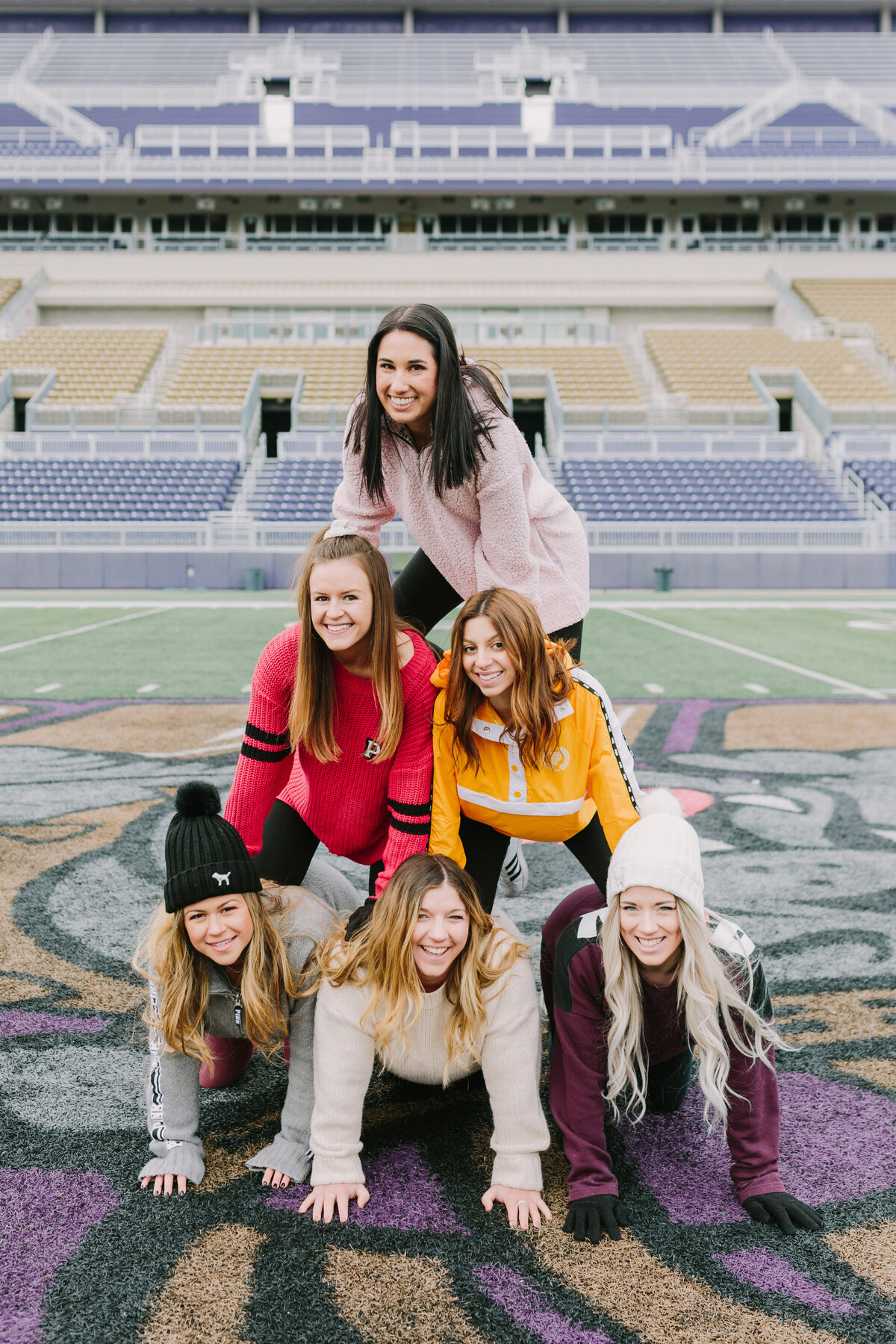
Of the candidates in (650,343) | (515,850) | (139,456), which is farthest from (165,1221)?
(650,343)

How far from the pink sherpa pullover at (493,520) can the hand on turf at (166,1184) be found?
54.7 inches

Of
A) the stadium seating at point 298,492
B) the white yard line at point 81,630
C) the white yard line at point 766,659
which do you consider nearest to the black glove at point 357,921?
the white yard line at point 766,659

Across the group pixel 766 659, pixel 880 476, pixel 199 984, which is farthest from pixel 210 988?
pixel 880 476

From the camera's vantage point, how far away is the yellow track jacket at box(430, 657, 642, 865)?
8.04 ft

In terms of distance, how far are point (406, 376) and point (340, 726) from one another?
0.81 meters

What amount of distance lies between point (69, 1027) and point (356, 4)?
1770 inches

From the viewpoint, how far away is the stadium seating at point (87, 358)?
26.9 m

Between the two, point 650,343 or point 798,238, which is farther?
point 798,238

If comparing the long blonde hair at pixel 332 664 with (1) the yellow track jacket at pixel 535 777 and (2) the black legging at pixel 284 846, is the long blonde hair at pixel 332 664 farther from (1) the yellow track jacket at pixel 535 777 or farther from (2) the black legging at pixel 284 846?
(2) the black legging at pixel 284 846

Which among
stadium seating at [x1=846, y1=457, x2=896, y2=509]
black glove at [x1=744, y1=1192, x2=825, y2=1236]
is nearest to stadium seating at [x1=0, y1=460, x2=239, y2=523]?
stadium seating at [x1=846, y1=457, x2=896, y2=509]

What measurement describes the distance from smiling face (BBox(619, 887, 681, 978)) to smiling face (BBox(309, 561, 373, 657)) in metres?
0.80

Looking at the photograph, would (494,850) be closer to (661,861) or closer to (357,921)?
(357,921)

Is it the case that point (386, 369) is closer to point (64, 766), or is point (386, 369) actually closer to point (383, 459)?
point (383, 459)

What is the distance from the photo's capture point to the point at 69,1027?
262 cm
